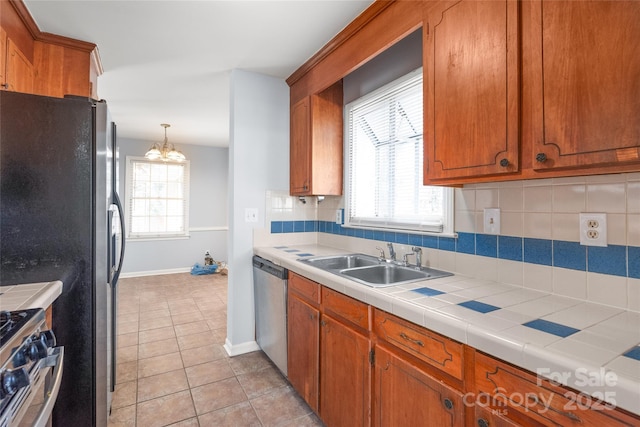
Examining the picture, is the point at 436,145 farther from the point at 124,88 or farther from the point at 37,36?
the point at 124,88

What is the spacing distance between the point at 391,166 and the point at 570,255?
120 centimetres

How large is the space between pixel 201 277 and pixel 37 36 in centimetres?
409

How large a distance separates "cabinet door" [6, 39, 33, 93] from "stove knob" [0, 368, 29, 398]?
1765mm

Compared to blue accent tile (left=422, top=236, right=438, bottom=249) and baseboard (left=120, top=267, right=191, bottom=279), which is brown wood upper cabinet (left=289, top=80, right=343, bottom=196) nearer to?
blue accent tile (left=422, top=236, right=438, bottom=249)

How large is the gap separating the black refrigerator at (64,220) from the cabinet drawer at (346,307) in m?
1.11

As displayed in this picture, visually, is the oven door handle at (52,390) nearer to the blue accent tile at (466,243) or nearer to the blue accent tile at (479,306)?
the blue accent tile at (479,306)

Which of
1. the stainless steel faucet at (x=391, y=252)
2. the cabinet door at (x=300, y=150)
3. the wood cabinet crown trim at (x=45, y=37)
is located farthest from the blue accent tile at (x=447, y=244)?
the wood cabinet crown trim at (x=45, y=37)

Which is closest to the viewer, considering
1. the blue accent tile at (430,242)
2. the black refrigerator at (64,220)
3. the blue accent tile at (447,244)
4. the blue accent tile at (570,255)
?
the blue accent tile at (570,255)

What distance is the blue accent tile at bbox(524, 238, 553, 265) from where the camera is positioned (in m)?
1.28

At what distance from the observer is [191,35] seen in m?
2.19

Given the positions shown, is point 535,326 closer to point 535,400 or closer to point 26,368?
point 535,400

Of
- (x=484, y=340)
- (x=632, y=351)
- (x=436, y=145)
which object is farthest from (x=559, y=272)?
(x=436, y=145)

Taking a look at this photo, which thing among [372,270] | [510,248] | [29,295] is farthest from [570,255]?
[29,295]

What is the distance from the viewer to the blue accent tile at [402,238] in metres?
1.99
